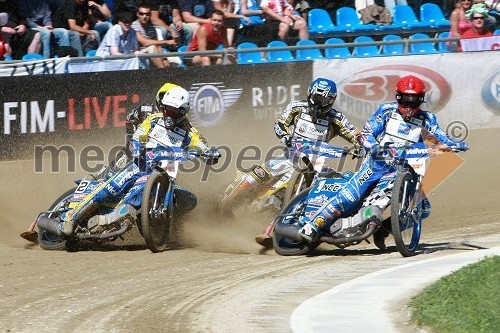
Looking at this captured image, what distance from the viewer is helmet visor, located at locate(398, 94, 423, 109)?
11.6 m

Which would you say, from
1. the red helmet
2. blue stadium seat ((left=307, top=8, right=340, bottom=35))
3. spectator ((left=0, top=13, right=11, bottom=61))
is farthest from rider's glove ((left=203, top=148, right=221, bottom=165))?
blue stadium seat ((left=307, top=8, right=340, bottom=35))

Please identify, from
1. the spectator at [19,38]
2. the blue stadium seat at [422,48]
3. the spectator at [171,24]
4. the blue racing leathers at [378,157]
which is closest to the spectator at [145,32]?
the spectator at [171,24]

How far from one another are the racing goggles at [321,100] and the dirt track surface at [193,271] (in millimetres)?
1642

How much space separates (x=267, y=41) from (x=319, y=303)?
12089 millimetres

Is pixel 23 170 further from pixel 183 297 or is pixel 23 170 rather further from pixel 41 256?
pixel 183 297

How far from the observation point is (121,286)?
31.8ft

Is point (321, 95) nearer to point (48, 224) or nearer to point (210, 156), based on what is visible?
point (210, 156)

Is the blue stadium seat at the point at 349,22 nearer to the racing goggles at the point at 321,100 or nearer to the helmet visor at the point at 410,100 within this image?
the racing goggles at the point at 321,100

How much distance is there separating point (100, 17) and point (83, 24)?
21.1 inches

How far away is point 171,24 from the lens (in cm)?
1934

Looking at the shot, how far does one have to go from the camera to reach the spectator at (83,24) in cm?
1852

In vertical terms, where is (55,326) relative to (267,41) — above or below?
below

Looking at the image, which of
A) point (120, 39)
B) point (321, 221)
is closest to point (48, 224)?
point (321, 221)

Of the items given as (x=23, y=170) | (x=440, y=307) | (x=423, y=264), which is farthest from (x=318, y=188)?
(x=23, y=170)
